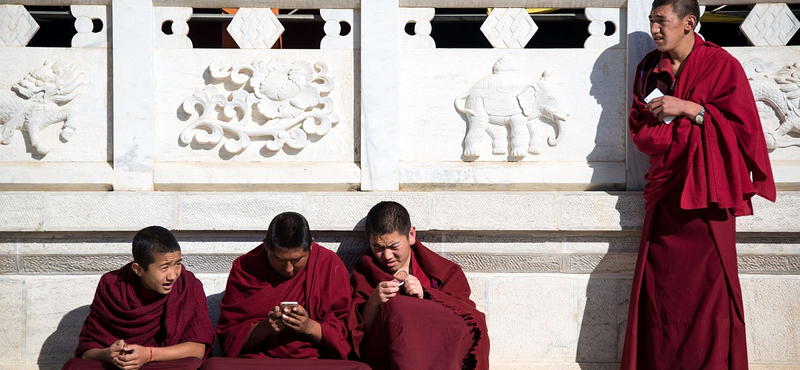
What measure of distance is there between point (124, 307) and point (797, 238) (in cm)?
417

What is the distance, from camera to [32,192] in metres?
4.75

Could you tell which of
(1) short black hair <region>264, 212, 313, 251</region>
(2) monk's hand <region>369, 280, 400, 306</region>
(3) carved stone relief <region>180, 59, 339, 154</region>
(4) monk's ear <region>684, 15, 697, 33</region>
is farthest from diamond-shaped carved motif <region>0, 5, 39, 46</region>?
(4) monk's ear <region>684, 15, 697, 33</region>

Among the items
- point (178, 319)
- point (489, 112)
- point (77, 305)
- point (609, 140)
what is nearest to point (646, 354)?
point (609, 140)

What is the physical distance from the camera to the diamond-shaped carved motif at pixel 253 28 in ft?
16.1

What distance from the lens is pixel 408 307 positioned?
13.6 feet

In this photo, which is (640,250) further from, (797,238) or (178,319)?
(178,319)

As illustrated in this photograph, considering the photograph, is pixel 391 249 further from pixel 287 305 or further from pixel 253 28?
pixel 253 28

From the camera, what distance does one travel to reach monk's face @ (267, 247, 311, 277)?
13.9 ft

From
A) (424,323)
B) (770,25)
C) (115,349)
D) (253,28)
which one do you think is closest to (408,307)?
(424,323)

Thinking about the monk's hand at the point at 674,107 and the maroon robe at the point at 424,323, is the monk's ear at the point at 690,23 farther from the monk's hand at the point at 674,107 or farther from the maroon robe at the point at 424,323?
the maroon robe at the point at 424,323

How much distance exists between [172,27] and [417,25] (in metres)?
1.62

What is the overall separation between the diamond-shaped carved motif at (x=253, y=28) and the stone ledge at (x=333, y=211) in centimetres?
100

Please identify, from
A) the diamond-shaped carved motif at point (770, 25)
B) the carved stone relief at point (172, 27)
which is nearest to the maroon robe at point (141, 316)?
the carved stone relief at point (172, 27)

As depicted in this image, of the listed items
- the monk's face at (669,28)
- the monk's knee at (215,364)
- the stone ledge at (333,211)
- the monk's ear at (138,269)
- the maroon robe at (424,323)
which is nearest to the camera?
the monk's knee at (215,364)
